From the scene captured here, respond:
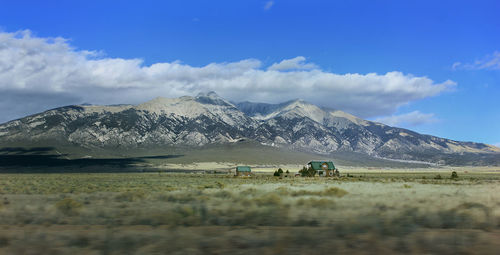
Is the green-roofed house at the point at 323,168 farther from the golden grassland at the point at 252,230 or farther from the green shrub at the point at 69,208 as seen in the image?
the green shrub at the point at 69,208

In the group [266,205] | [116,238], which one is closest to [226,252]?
[116,238]

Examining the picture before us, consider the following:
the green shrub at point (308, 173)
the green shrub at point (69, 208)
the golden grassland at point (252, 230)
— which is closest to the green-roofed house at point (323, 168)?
the green shrub at point (308, 173)

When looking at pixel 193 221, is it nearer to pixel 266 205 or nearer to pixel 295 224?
pixel 295 224

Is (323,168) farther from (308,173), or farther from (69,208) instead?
(69,208)

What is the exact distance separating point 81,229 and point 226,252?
5.88 m

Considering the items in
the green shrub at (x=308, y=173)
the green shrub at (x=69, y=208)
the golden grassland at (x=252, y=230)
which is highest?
the golden grassland at (x=252, y=230)

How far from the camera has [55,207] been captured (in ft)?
57.0

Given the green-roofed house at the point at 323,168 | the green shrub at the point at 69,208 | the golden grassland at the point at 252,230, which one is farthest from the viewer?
the green-roofed house at the point at 323,168

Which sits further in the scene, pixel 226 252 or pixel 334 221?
pixel 334 221

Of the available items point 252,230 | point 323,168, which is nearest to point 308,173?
point 323,168

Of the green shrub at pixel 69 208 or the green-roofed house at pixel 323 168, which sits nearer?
the green shrub at pixel 69 208

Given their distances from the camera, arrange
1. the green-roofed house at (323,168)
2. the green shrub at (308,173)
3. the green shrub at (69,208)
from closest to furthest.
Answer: the green shrub at (69,208), the green shrub at (308,173), the green-roofed house at (323,168)

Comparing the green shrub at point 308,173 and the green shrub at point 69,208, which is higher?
the green shrub at point 69,208

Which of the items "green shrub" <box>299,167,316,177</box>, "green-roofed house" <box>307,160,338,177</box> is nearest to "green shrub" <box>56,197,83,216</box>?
"green shrub" <box>299,167,316,177</box>
